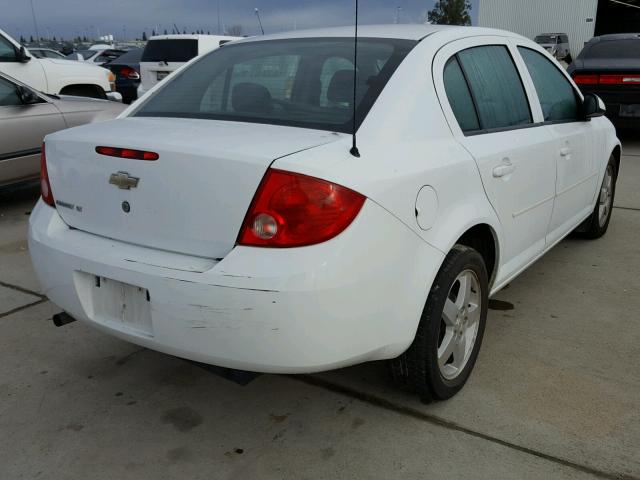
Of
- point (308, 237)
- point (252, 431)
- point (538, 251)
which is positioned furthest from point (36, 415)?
point (538, 251)

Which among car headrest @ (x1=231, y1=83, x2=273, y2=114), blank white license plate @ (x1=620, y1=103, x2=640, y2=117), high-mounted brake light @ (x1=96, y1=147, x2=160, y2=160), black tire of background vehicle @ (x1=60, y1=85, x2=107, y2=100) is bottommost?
blank white license plate @ (x1=620, y1=103, x2=640, y2=117)


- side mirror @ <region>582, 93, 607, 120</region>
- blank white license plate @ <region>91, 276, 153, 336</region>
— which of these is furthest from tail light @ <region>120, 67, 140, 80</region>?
blank white license plate @ <region>91, 276, 153, 336</region>

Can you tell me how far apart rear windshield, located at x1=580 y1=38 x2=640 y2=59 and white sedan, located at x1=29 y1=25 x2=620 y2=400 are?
22.7ft

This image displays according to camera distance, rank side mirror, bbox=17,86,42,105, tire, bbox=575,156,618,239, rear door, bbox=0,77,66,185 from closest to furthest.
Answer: tire, bbox=575,156,618,239 < rear door, bbox=0,77,66,185 < side mirror, bbox=17,86,42,105

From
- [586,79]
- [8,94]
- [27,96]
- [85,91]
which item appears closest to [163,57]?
[85,91]

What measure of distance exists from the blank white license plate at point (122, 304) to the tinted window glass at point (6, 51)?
6703 mm

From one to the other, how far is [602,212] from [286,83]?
3182 millimetres

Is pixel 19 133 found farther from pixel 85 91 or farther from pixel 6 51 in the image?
pixel 85 91

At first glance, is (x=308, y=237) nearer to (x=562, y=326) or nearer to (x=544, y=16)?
(x=562, y=326)

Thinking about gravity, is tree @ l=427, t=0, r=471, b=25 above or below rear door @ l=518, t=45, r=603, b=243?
below

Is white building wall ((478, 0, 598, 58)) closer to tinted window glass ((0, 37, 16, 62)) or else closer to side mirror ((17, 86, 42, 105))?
tinted window glass ((0, 37, 16, 62))

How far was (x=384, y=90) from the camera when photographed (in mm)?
2416

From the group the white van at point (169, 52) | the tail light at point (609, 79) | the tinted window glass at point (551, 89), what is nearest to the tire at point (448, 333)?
the tinted window glass at point (551, 89)

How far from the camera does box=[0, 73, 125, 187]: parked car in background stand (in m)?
5.74
